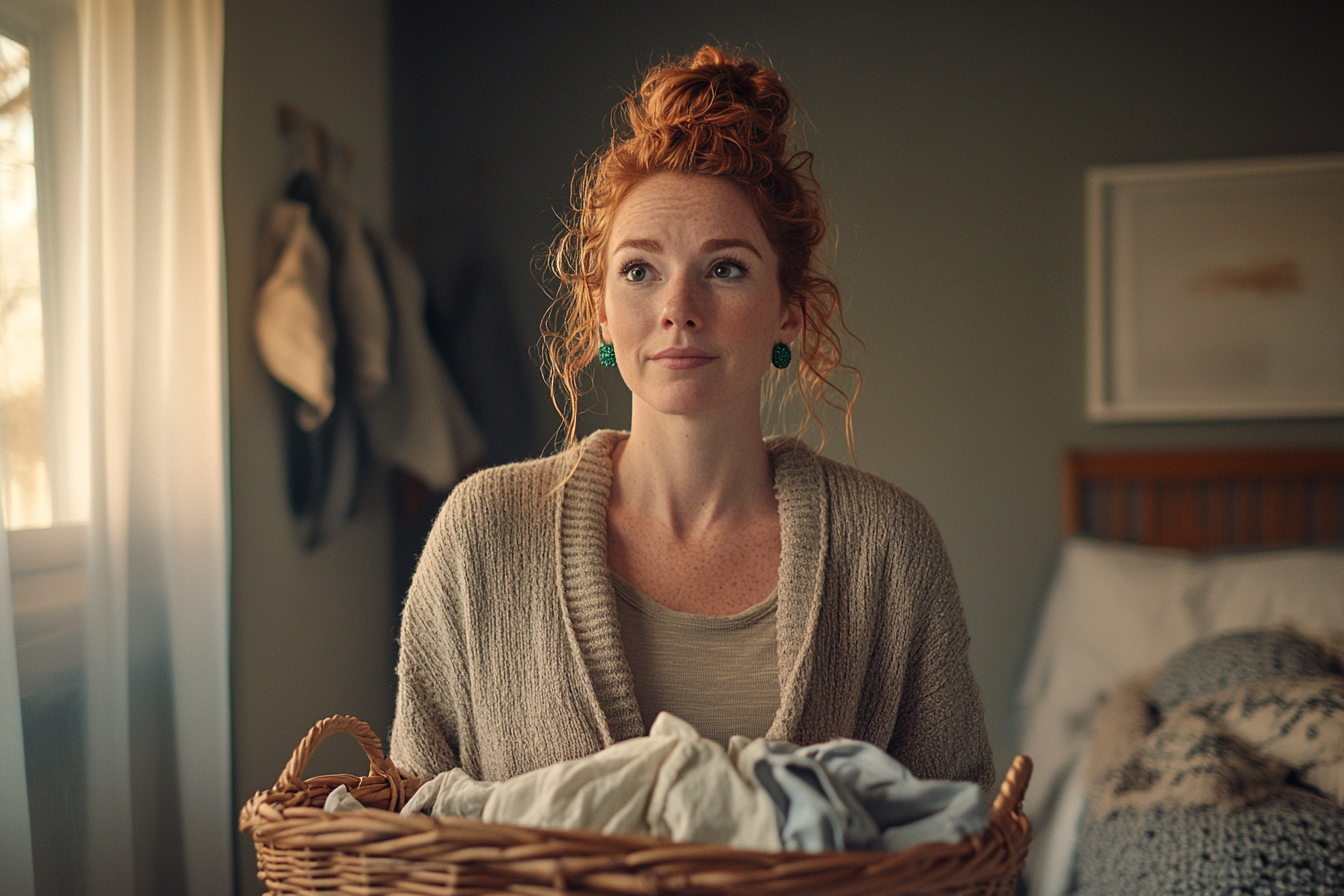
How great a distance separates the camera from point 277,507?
2.05 meters

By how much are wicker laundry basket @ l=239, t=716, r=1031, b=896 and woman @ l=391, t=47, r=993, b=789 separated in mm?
303

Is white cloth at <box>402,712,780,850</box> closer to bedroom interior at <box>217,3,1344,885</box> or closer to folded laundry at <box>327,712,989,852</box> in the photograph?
folded laundry at <box>327,712,989,852</box>

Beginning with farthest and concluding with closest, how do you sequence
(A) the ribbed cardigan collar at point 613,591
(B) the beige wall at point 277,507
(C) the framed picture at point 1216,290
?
(C) the framed picture at point 1216,290 → (B) the beige wall at point 277,507 → (A) the ribbed cardigan collar at point 613,591

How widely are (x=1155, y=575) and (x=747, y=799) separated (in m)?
2.22

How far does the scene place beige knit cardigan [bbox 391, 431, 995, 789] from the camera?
2.91 ft

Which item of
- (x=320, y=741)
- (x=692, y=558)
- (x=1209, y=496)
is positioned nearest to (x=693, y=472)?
(x=692, y=558)

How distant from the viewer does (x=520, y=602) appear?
0.93 metres

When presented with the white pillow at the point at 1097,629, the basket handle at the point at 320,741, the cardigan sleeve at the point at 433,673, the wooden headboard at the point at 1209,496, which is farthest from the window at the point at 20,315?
the wooden headboard at the point at 1209,496

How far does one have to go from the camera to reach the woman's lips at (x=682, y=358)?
89cm

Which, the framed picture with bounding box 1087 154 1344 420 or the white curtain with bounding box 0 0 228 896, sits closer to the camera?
the white curtain with bounding box 0 0 228 896

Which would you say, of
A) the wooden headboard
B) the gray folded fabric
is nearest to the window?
the gray folded fabric

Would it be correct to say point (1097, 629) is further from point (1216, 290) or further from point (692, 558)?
point (692, 558)

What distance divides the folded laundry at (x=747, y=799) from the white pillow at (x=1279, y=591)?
2.06 metres

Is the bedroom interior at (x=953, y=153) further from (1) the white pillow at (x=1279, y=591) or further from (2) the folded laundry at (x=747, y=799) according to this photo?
(2) the folded laundry at (x=747, y=799)
